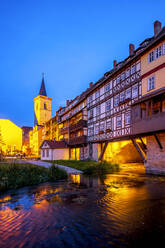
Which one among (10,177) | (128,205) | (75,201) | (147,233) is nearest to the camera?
(147,233)

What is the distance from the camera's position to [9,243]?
398 centimetres

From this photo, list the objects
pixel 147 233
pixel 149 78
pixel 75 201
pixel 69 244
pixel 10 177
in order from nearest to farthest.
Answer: pixel 69 244, pixel 147 233, pixel 75 201, pixel 10 177, pixel 149 78

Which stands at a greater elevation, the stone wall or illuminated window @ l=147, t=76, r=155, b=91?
illuminated window @ l=147, t=76, r=155, b=91

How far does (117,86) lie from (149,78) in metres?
5.51

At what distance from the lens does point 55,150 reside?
111ft

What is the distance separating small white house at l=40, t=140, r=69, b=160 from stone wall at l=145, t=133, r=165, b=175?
2101cm

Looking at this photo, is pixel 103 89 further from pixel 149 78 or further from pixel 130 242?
pixel 130 242

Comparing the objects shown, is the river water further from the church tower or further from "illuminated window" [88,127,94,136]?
the church tower

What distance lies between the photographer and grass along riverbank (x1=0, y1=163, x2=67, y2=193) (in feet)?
34.5

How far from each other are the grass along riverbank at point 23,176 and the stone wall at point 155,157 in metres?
8.29

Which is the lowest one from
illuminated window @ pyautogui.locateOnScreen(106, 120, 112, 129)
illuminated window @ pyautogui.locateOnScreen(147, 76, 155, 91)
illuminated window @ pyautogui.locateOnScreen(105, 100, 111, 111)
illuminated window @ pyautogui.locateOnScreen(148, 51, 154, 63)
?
illuminated window @ pyautogui.locateOnScreen(106, 120, 112, 129)

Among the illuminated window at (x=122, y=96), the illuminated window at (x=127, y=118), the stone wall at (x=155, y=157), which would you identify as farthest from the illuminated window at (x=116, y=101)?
the stone wall at (x=155, y=157)

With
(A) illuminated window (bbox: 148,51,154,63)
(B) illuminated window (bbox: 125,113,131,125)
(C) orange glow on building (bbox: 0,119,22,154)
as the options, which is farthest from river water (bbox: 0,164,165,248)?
(C) orange glow on building (bbox: 0,119,22,154)

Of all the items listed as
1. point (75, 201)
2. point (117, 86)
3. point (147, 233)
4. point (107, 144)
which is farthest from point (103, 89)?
point (147, 233)
